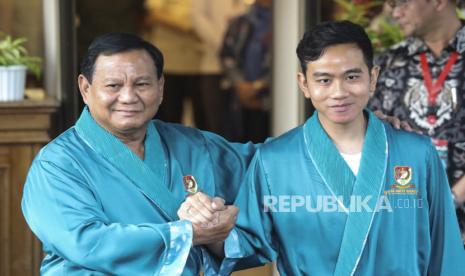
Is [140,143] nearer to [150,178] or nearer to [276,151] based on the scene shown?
[150,178]

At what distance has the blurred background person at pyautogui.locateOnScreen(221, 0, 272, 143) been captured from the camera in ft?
24.2

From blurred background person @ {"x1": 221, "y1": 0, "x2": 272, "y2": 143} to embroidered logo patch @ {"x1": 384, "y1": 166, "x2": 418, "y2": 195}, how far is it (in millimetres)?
3650

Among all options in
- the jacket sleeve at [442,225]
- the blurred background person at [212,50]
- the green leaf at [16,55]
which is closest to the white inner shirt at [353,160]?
the jacket sleeve at [442,225]

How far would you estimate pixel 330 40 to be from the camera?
352 centimetres

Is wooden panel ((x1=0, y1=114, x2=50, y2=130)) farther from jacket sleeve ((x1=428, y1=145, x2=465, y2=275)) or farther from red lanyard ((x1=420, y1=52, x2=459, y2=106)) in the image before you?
jacket sleeve ((x1=428, y1=145, x2=465, y2=275))

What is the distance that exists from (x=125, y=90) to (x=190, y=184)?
405 mm

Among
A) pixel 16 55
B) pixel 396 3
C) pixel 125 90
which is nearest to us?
pixel 125 90

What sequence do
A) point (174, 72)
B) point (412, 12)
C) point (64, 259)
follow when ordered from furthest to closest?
point (174, 72)
point (412, 12)
point (64, 259)

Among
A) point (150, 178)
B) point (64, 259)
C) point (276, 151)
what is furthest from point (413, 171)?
point (64, 259)

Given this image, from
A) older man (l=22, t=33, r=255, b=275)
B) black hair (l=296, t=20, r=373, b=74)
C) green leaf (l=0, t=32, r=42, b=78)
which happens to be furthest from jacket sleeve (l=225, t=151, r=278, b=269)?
green leaf (l=0, t=32, r=42, b=78)

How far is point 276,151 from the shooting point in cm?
360

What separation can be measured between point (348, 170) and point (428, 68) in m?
1.18

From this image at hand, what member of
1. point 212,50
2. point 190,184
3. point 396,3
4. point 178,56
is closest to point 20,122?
point 190,184

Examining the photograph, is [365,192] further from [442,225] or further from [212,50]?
[212,50]
